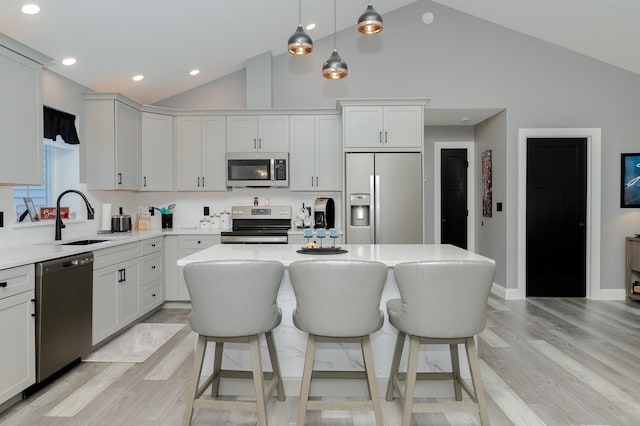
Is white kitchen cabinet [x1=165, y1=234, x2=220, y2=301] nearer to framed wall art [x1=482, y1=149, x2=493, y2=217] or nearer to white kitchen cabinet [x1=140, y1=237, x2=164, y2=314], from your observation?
white kitchen cabinet [x1=140, y1=237, x2=164, y2=314]

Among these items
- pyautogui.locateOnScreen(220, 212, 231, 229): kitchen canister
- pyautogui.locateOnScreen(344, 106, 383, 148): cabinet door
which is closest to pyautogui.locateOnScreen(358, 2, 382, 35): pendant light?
pyautogui.locateOnScreen(344, 106, 383, 148): cabinet door

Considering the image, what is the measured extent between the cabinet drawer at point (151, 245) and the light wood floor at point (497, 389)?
98 centimetres

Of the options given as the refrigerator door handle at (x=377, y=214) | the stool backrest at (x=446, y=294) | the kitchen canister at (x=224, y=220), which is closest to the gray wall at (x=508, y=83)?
the refrigerator door handle at (x=377, y=214)

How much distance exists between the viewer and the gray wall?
511 cm

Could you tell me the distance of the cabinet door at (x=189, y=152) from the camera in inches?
201

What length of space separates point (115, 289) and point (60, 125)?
1.68 meters

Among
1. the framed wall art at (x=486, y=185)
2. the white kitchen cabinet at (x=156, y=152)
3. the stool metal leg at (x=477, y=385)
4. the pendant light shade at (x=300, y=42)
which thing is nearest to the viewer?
the stool metal leg at (x=477, y=385)

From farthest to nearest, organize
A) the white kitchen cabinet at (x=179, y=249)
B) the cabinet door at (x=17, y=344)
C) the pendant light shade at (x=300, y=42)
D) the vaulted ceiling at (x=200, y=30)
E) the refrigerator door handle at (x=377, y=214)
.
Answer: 1. the white kitchen cabinet at (x=179, y=249)
2. the refrigerator door handle at (x=377, y=214)
3. the vaulted ceiling at (x=200, y=30)
4. the pendant light shade at (x=300, y=42)
5. the cabinet door at (x=17, y=344)

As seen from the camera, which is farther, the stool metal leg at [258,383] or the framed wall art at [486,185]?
the framed wall art at [486,185]

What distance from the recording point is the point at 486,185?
585cm

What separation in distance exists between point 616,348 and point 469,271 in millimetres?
2458

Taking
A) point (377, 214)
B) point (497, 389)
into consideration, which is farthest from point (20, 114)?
point (497, 389)

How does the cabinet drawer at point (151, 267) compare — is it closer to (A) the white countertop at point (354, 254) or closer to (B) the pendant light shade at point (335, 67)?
(A) the white countertop at point (354, 254)

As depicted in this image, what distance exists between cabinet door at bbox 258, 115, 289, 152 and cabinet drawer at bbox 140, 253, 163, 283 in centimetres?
185
